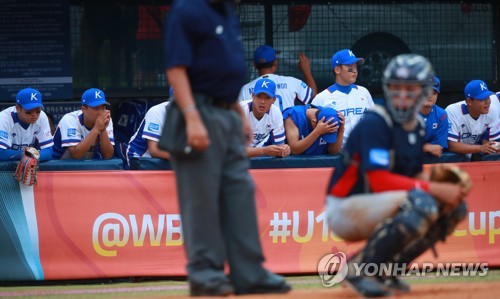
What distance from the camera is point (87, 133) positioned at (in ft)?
33.9

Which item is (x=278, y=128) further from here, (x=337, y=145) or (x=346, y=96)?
(x=346, y=96)

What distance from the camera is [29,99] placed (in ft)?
33.7

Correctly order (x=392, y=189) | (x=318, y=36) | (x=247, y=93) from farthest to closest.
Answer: (x=318, y=36)
(x=247, y=93)
(x=392, y=189)

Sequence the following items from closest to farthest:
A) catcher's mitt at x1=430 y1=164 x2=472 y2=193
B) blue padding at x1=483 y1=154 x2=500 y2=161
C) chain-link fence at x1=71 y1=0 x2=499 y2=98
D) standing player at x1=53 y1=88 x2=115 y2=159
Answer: catcher's mitt at x1=430 y1=164 x2=472 y2=193 → standing player at x1=53 y1=88 x2=115 y2=159 → blue padding at x1=483 y1=154 x2=500 y2=161 → chain-link fence at x1=71 y1=0 x2=499 y2=98

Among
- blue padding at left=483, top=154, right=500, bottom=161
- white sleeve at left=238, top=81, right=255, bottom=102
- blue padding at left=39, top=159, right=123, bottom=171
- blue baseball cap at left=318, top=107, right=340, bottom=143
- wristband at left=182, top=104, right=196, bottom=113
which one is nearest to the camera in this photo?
wristband at left=182, top=104, right=196, bottom=113

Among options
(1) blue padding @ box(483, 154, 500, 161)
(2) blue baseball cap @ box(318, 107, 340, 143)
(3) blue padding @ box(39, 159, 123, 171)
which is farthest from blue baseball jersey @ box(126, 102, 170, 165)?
(1) blue padding @ box(483, 154, 500, 161)

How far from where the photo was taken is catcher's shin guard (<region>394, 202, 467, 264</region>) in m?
6.17

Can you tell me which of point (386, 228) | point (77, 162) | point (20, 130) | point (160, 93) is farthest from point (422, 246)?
point (160, 93)

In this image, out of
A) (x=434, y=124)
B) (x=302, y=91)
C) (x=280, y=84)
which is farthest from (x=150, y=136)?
(x=434, y=124)

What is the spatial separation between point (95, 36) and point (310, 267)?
3.89m

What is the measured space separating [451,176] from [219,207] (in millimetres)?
1423

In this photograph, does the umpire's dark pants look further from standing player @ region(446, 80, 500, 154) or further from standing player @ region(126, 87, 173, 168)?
standing player @ region(446, 80, 500, 154)

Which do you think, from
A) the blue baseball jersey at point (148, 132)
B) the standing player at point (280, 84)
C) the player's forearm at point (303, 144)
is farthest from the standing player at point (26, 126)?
the player's forearm at point (303, 144)

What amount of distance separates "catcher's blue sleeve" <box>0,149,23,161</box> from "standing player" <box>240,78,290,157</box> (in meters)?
2.21
